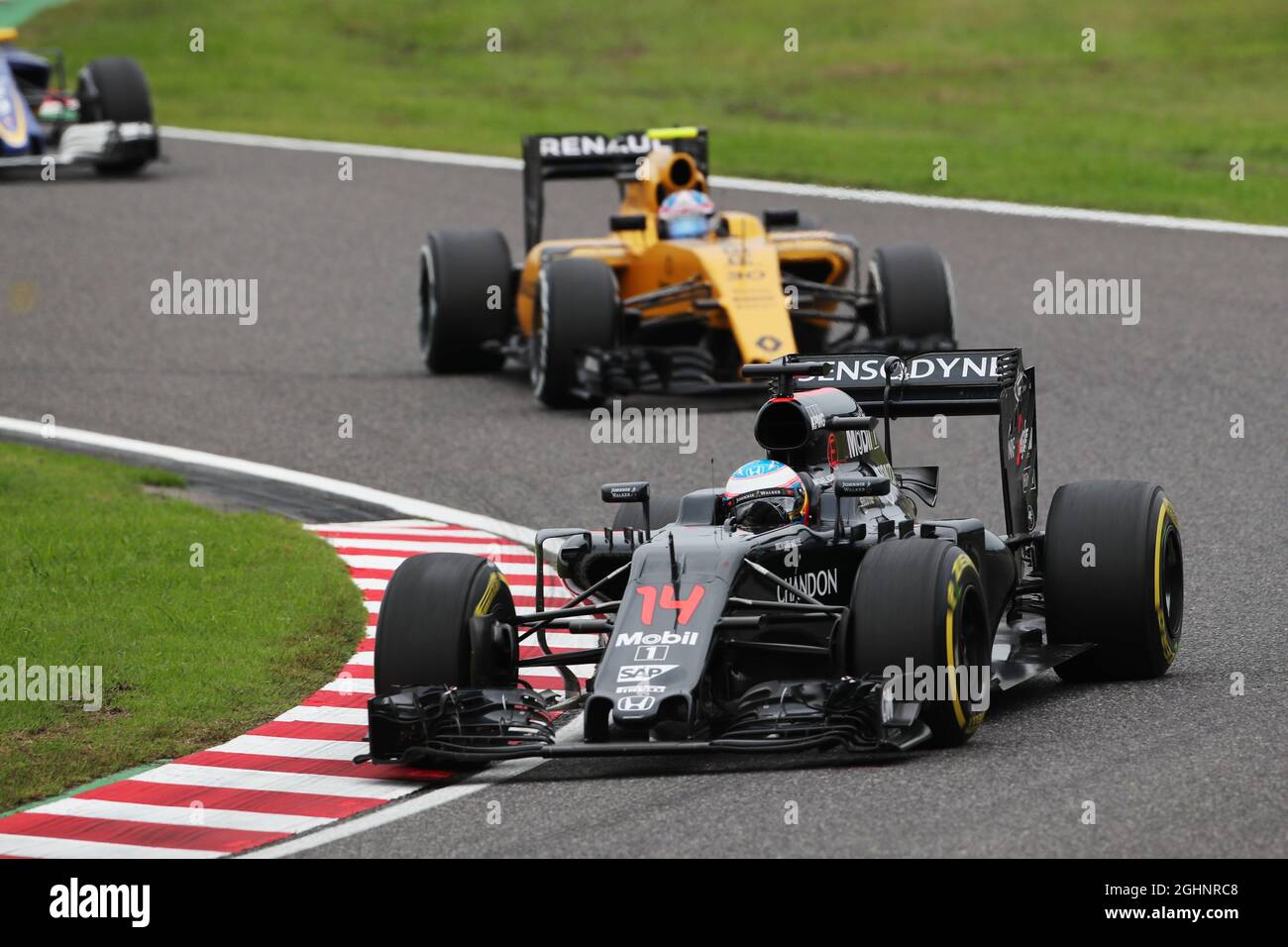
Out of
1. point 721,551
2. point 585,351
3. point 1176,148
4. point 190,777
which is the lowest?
point 190,777

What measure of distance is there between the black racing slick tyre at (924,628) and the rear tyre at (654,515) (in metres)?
2.12

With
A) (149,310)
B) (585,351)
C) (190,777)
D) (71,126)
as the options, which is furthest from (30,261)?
(190,777)

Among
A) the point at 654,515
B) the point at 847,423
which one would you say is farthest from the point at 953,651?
the point at 654,515

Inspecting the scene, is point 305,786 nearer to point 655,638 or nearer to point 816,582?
point 655,638

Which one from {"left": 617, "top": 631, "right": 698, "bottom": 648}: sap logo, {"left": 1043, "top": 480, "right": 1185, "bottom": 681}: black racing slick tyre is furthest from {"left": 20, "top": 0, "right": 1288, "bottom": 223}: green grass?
{"left": 617, "top": 631, "right": 698, "bottom": 648}: sap logo

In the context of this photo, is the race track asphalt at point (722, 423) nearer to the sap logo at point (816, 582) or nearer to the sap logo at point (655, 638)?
the sap logo at point (655, 638)

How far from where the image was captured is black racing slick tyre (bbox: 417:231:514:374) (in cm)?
2042

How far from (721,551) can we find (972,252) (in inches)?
649

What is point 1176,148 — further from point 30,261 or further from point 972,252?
point 30,261

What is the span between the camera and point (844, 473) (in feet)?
35.0

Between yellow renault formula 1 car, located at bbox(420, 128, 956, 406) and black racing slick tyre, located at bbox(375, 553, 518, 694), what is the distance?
26.1ft

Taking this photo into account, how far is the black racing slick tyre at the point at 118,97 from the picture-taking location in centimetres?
3044

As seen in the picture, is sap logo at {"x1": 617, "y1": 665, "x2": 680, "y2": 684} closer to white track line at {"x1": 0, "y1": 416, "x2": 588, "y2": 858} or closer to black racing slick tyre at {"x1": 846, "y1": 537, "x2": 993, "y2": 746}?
white track line at {"x1": 0, "y1": 416, "x2": 588, "y2": 858}

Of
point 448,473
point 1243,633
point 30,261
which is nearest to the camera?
point 1243,633
